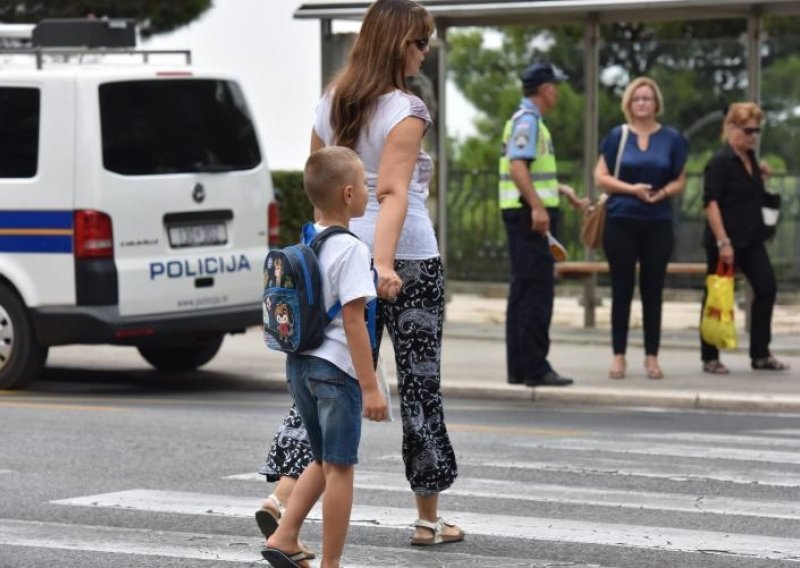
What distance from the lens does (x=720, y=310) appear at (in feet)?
40.8

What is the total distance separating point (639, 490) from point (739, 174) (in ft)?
15.6

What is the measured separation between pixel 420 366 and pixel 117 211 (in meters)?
5.34

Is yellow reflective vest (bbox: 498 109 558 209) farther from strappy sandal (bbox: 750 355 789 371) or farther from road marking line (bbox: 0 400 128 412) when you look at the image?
road marking line (bbox: 0 400 128 412)

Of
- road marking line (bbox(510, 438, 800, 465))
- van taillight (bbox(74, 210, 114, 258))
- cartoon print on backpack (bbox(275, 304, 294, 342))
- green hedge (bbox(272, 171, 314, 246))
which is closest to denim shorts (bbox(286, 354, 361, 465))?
cartoon print on backpack (bbox(275, 304, 294, 342))

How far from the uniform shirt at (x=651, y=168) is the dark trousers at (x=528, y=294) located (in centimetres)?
57

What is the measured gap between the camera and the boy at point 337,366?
590 cm

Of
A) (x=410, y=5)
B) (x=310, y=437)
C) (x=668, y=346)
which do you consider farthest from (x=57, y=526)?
(x=668, y=346)

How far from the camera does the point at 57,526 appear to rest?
7.38m

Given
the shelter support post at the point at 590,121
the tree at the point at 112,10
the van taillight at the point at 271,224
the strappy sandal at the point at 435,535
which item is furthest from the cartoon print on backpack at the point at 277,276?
the tree at the point at 112,10

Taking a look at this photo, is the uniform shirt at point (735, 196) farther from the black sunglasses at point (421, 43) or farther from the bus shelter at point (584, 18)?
the black sunglasses at point (421, 43)

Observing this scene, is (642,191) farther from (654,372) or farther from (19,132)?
(19,132)

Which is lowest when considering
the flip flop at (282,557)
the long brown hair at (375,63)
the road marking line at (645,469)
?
the road marking line at (645,469)

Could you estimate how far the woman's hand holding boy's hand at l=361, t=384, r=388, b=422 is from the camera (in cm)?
591

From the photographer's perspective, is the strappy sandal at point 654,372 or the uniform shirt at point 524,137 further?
the strappy sandal at point 654,372
